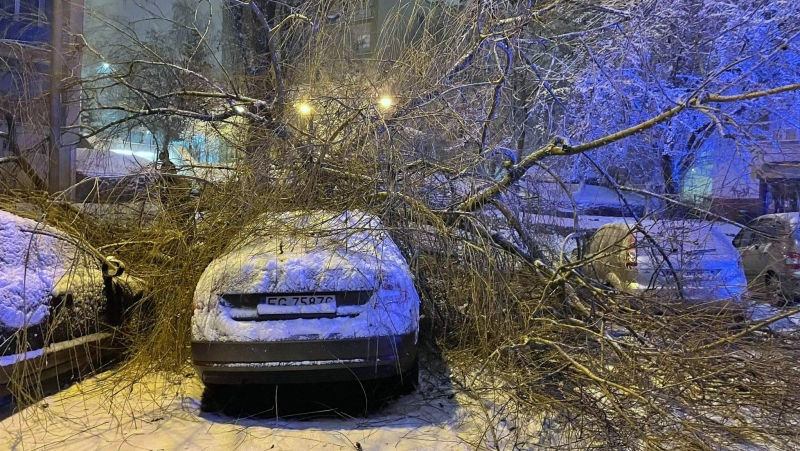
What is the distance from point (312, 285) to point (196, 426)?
4.11 feet

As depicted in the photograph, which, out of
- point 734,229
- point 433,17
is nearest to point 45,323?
point 433,17

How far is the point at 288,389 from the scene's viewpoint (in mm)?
4461

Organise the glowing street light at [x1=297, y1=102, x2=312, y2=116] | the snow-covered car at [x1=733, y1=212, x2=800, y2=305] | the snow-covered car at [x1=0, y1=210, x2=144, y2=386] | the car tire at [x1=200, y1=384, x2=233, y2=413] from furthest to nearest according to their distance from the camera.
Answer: the glowing street light at [x1=297, y1=102, x2=312, y2=116] → the snow-covered car at [x1=733, y1=212, x2=800, y2=305] → the car tire at [x1=200, y1=384, x2=233, y2=413] → the snow-covered car at [x1=0, y1=210, x2=144, y2=386]

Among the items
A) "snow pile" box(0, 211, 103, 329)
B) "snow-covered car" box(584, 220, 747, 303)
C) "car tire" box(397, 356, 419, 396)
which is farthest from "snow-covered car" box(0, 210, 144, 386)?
"snow-covered car" box(584, 220, 747, 303)

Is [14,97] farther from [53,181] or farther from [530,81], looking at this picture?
[530,81]

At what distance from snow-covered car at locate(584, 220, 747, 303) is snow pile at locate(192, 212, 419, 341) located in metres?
2.16

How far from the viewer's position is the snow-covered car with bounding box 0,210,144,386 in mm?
3773

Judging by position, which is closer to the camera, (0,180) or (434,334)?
(434,334)

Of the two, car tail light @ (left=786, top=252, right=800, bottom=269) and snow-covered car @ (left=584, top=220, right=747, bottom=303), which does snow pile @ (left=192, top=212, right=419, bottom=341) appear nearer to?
snow-covered car @ (left=584, top=220, right=747, bottom=303)

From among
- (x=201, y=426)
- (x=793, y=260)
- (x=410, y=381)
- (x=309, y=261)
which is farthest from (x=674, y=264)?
(x=201, y=426)

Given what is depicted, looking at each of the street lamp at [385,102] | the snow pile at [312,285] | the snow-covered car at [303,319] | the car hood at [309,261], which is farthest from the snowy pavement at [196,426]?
the street lamp at [385,102]

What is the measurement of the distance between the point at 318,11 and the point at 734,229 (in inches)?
211

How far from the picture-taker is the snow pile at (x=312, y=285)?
12.1ft

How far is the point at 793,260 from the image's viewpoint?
691cm
